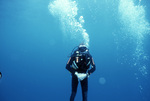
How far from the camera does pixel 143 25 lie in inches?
990

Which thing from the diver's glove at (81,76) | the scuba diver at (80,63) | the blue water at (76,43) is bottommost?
the diver's glove at (81,76)

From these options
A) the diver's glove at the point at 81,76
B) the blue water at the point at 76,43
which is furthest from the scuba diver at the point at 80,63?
the blue water at the point at 76,43

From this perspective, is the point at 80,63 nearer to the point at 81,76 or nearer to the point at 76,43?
the point at 81,76

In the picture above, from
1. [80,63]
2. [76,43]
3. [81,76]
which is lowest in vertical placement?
[81,76]

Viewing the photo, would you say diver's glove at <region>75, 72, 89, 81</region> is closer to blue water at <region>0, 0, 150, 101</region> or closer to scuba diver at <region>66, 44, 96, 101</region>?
scuba diver at <region>66, 44, 96, 101</region>

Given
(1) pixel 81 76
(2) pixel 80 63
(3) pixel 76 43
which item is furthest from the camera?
(3) pixel 76 43

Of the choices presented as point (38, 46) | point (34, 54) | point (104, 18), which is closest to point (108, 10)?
point (104, 18)

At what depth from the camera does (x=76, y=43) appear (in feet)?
168

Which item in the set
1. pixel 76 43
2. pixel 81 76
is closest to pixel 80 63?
pixel 81 76

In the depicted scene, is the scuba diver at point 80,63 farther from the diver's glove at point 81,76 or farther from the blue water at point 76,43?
the blue water at point 76,43

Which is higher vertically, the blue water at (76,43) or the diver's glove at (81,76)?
the blue water at (76,43)

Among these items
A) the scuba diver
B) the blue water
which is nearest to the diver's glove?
the scuba diver

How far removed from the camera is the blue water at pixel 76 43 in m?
20.5

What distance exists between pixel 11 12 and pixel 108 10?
16.9 m
